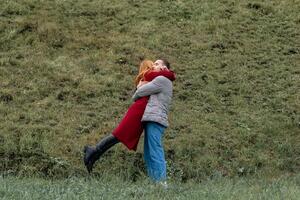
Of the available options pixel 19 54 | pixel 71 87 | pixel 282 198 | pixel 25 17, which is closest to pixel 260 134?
pixel 71 87

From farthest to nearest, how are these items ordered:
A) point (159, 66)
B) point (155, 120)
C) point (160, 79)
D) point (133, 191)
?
1. point (159, 66)
2. point (160, 79)
3. point (155, 120)
4. point (133, 191)

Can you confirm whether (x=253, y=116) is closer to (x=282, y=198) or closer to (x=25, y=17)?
(x=282, y=198)

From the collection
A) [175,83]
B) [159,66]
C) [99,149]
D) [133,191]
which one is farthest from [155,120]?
[175,83]

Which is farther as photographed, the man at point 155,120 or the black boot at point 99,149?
the black boot at point 99,149

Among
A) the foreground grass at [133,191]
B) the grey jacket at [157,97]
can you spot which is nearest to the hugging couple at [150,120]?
the grey jacket at [157,97]

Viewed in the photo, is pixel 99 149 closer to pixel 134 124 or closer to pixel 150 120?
pixel 134 124

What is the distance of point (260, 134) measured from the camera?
952 cm

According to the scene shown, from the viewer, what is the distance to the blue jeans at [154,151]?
695 centimetres

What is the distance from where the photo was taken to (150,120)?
700cm

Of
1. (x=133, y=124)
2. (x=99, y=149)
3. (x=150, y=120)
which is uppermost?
(x=150, y=120)

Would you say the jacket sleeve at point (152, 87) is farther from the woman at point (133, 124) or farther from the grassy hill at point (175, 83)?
the grassy hill at point (175, 83)

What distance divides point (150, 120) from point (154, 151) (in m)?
0.36

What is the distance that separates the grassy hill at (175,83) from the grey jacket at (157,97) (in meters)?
1.00

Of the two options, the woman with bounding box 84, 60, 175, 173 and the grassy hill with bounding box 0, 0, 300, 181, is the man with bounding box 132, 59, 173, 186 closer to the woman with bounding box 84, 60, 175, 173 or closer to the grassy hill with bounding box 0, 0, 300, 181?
the woman with bounding box 84, 60, 175, 173
